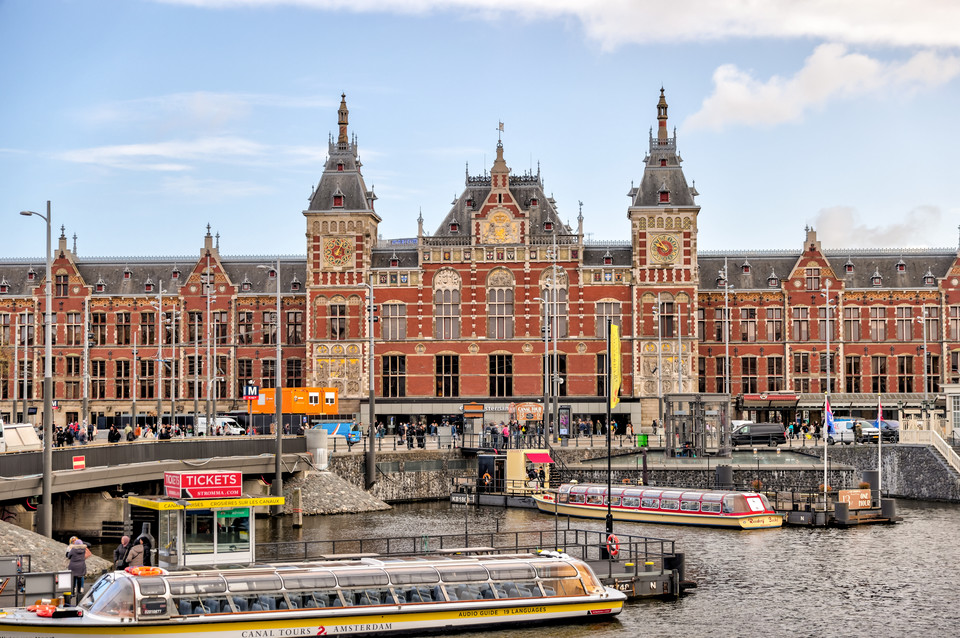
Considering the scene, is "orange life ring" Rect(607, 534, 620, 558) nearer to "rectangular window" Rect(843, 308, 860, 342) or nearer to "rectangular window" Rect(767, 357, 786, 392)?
"rectangular window" Rect(767, 357, 786, 392)

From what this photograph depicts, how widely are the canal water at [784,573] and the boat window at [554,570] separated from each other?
4.45ft

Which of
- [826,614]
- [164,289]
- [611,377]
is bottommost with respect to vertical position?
[826,614]

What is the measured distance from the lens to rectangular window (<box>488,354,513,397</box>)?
3374 inches

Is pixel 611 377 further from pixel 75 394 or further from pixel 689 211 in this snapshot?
pixel 75 394

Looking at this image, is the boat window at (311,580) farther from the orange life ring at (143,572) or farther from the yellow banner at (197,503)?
the yellow banner at (197,503)

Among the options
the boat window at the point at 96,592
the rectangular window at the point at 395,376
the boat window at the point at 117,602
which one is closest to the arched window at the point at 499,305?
the rectangular window at the point at 395,376

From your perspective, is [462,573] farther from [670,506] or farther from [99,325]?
[99,325]

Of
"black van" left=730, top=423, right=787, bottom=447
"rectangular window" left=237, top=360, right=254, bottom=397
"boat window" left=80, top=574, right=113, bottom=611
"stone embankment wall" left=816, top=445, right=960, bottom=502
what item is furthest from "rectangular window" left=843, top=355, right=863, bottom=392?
"boat window" left=80, top=574, right=113, bottom=611

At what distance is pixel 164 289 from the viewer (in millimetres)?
92438

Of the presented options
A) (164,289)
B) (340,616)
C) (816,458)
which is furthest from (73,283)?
(340,616)

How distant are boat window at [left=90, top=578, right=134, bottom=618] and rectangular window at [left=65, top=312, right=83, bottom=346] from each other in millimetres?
68015

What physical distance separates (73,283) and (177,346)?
9313 mm

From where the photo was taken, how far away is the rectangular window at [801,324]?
288ft

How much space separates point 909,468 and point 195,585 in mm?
47770
